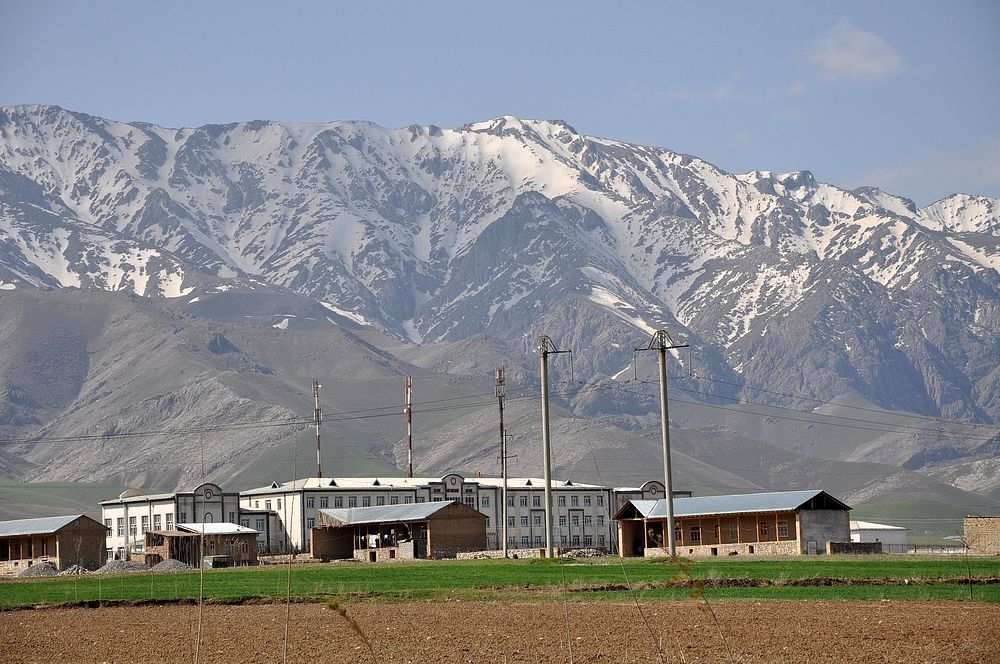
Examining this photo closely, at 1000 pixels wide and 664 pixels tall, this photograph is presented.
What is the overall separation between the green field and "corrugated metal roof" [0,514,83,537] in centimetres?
4389

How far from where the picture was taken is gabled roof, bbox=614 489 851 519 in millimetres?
98125

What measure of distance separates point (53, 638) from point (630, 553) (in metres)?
73.4

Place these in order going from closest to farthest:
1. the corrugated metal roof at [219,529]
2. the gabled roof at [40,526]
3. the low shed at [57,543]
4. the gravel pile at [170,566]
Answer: the gravel pile at [170,566] → the low shed at [57,543] → the gabled roof at [40,526] → the corrugated metal roof at [219,529]

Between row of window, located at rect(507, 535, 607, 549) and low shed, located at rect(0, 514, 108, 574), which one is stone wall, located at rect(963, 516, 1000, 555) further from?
row of window, located at rect(507, 535, 607, 549)

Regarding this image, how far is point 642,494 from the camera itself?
536ft

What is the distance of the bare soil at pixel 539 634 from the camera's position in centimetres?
3616

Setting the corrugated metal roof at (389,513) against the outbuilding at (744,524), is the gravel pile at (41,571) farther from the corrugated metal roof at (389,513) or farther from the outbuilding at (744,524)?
the outbuilding at (744,524)

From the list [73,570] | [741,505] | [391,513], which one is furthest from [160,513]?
[741,505]

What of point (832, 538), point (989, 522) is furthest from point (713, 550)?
point (989, 522)

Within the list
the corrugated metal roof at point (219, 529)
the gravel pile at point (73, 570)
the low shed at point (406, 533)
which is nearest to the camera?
the gravel pile at point (73, 570)

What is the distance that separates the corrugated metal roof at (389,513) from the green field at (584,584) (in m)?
41.5

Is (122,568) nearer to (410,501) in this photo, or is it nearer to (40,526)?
(40,526)

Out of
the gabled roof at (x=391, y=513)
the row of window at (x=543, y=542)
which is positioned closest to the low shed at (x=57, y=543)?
the gabled roof at (x=391, y=513)

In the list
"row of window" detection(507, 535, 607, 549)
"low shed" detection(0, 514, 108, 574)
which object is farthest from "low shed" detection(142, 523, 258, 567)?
"row of window" detection(507, 535, 607, 549)
